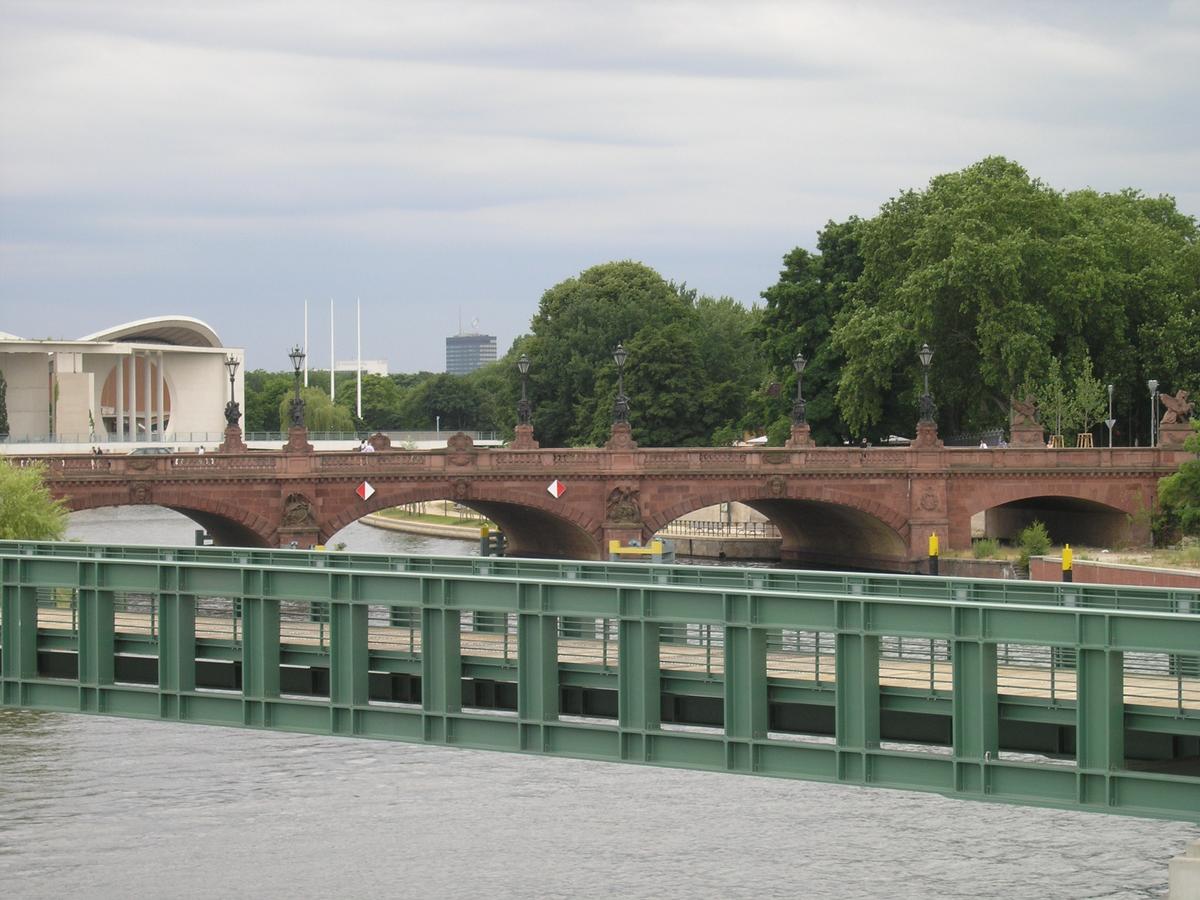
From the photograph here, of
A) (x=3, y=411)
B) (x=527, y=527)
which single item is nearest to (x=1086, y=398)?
(x=527, y=527)

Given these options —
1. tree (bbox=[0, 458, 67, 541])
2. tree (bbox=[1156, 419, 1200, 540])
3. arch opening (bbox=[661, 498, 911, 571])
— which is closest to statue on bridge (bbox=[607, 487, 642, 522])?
arch opening (bbox=[661, 498, 911, 571])

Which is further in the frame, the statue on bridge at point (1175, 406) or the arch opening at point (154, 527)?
the statue on bridge at point (1175, 406)

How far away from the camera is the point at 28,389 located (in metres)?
151

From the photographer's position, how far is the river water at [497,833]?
3033 centimetres

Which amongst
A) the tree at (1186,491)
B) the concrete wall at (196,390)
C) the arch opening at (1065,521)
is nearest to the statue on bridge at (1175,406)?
the tree at (1186,491)

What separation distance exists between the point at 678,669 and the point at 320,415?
134 meters

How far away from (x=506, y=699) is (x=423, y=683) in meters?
2.39

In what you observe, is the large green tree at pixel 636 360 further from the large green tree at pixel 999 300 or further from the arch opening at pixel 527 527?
the arch opening at pixel 527 527

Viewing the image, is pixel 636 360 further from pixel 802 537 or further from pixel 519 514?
pixel 519 514

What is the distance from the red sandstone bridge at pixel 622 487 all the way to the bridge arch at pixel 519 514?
2.7 inches

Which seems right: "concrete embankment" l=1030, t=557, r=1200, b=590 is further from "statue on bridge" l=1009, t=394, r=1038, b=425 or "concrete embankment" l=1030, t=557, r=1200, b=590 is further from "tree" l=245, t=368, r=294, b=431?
"tree" l=245, t=368, r=294, b=431

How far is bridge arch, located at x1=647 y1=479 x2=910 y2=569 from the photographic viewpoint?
68.1 metres

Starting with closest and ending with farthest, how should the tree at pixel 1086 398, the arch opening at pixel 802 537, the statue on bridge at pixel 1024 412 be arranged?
1. the arch opening at pixel 802 537
2. the statue on bridge at pixel 1024 412
3. the tree at pixel 1086 398

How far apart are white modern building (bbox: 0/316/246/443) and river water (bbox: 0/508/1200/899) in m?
98.4
